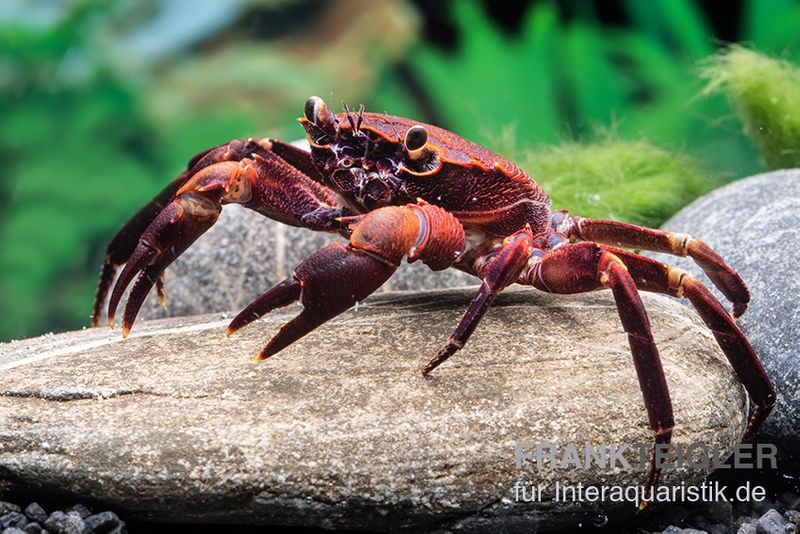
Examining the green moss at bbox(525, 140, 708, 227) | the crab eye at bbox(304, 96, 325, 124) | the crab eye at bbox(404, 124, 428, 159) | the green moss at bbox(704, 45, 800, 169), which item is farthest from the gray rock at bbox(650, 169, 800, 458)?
the crab eye at bbox(304, 96, 325, 124)

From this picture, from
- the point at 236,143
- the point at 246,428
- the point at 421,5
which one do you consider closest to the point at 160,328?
the point at 236,143

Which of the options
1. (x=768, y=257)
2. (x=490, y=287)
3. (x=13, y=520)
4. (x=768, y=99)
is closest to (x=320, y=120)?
(x=490, y=287)

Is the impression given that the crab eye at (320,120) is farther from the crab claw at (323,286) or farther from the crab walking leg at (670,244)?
the crab walking leg at (670,244)

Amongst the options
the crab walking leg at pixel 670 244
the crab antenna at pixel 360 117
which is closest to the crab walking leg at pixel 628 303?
the crab walking leg at pixel 670 244

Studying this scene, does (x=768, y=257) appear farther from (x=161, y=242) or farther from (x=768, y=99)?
(x=161, y=242)

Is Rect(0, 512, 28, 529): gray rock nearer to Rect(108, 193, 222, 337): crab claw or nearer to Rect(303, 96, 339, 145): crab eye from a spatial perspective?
Rect(108, 193, 222, 337): crab claw

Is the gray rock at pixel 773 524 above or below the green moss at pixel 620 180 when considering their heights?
below
